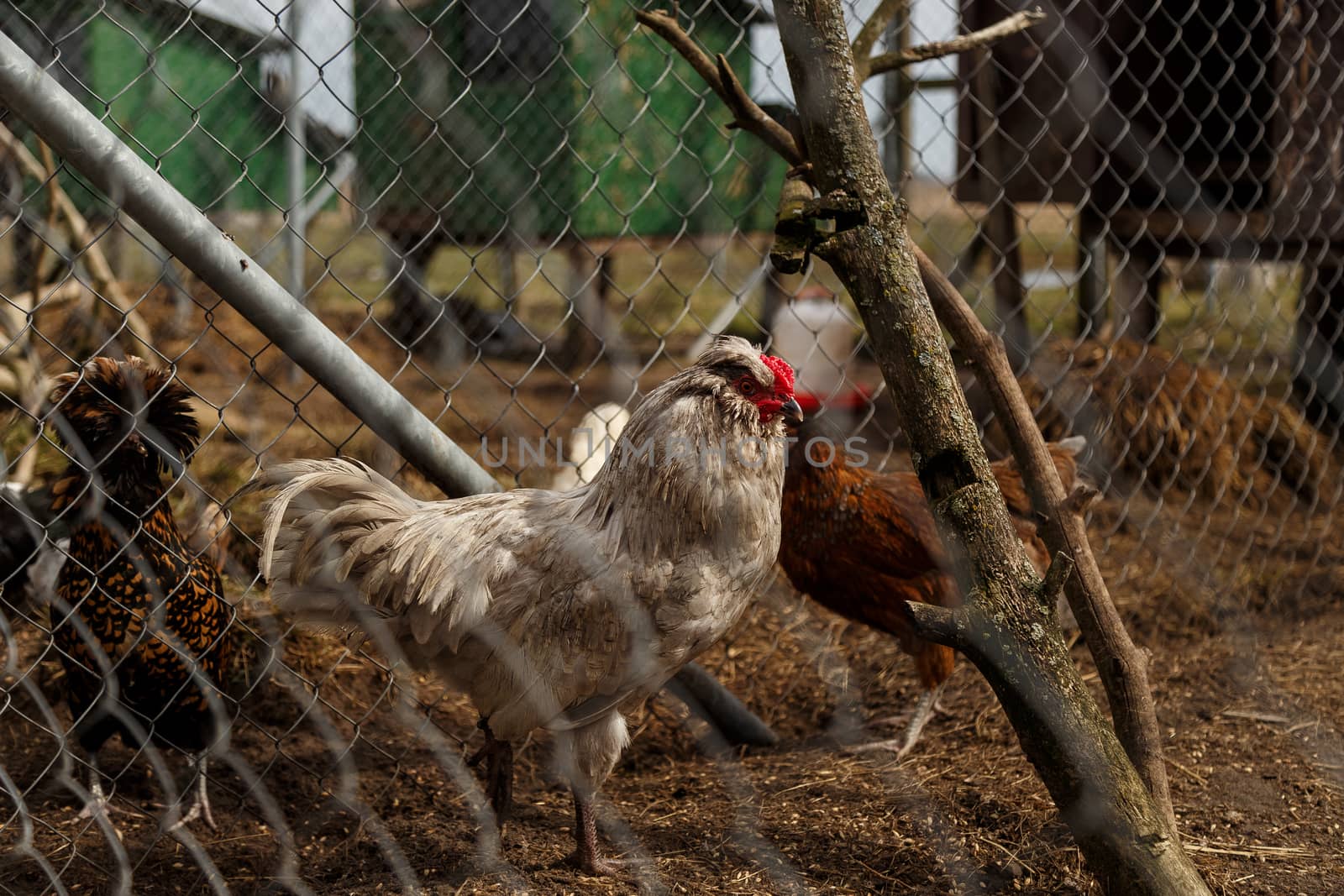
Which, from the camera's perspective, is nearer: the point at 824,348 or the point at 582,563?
the point at 582,563

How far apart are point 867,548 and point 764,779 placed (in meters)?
0.69

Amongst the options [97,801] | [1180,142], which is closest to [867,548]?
[97,801]

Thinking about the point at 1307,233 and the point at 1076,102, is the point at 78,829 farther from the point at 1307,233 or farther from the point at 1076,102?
the point at 1076,102

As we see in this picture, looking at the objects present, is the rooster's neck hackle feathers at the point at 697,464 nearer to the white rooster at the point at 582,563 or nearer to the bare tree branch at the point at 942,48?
the white rooster at the point at 582,563

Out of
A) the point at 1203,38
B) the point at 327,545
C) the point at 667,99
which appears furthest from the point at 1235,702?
the point at 667,99

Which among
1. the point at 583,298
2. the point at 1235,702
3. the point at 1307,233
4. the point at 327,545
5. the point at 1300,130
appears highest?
the point at 1300,130

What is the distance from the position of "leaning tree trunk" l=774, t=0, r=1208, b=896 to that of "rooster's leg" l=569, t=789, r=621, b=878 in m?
0.82

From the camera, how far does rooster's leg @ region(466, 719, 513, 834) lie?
206 cm

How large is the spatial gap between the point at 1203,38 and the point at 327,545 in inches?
164

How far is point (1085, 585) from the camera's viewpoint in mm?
1874

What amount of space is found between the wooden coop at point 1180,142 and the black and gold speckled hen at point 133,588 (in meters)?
2.70

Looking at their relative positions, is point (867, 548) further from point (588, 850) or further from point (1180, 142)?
point (1180, 142)

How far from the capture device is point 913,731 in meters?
2.62

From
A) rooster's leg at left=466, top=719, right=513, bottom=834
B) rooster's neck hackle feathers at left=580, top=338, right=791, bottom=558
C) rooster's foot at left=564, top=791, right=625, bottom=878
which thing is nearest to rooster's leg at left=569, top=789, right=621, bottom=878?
rooster's foot at left=564, top=791, right=625, bottom=878
